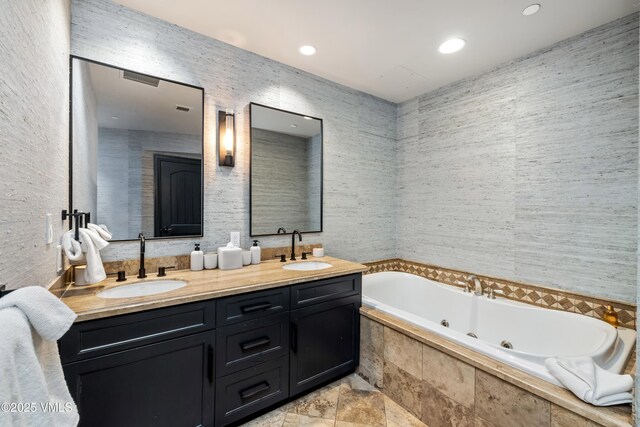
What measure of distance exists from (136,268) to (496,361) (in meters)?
2.28

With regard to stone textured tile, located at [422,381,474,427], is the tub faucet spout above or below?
above

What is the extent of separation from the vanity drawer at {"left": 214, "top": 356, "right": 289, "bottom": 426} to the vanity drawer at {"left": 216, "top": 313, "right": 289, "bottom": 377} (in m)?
0.05

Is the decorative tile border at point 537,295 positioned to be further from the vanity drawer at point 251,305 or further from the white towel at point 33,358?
the white towel at point 33,358

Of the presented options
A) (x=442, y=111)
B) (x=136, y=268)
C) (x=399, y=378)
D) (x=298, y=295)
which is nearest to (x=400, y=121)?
(x=442, y=111)

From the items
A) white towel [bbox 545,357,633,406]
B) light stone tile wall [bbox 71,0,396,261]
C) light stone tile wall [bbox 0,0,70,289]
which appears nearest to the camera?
light stone tile wall [bbox 0,0,70,289]

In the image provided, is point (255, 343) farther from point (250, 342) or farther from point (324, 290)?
point (324, 290)

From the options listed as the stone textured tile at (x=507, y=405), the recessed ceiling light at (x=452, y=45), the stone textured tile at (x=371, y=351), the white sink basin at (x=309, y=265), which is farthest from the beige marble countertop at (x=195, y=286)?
the recessed ceiling light at (x=452, y=45)

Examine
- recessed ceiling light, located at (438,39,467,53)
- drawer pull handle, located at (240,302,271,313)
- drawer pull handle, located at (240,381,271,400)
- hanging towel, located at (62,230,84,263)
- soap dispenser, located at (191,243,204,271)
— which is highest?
recessed ceiling light, located at (438,39,467,53)

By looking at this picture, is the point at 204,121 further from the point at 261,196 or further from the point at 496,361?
the point at 496,361

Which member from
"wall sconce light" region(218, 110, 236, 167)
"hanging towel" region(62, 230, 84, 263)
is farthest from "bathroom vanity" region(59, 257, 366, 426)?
"wall sconce light" region(218, 110, 236, 167)

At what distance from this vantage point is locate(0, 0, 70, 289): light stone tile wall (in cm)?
87

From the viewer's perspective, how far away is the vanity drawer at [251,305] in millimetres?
1558

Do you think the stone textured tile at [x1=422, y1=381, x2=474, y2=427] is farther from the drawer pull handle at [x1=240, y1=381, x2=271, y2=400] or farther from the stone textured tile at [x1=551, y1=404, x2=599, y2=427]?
the drawer pull handle at [x1=240, y1=381, x2=271, y2=400]

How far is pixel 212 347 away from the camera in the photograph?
1.52 metres
